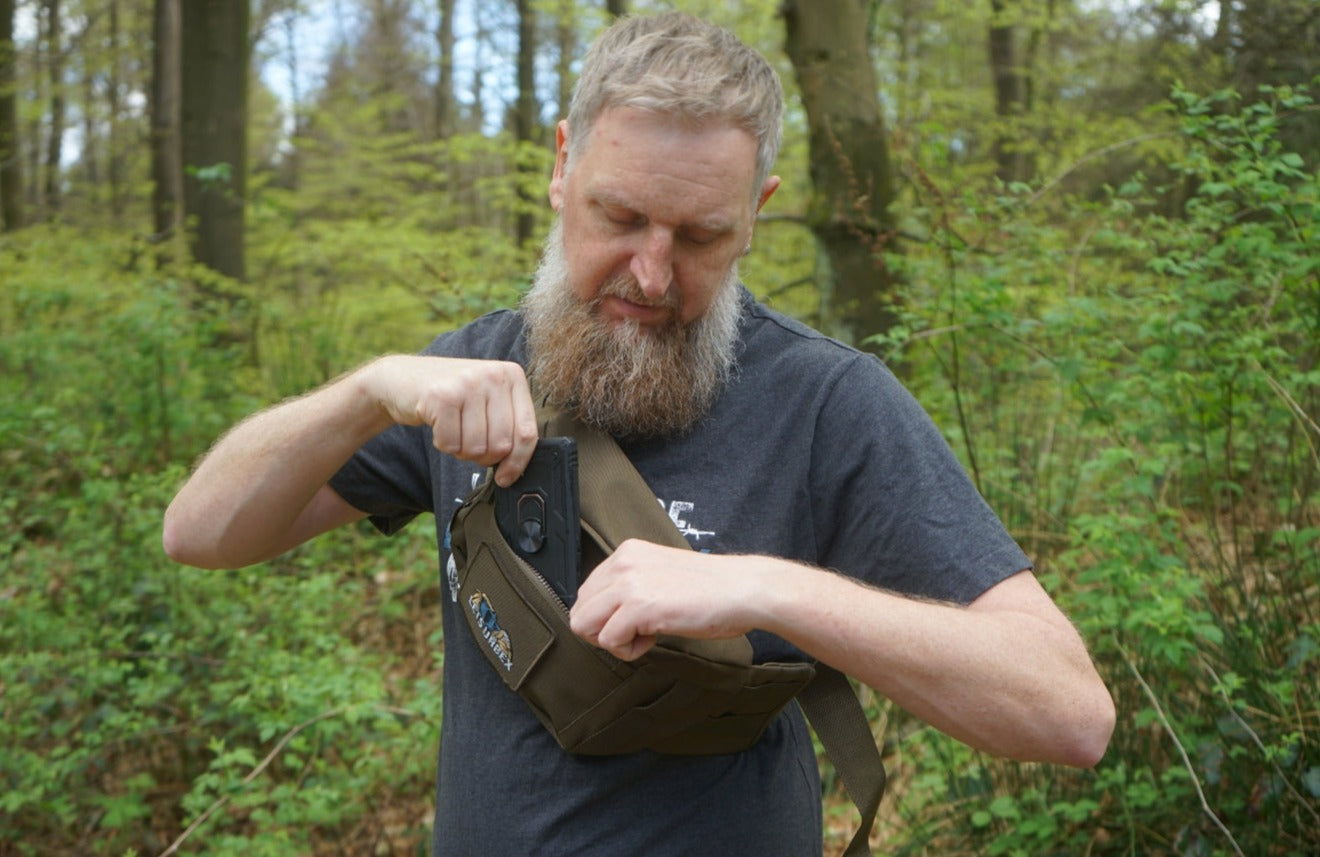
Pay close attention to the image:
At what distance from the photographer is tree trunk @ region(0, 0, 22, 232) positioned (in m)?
12.6

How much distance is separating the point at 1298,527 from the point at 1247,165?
122 centimetres

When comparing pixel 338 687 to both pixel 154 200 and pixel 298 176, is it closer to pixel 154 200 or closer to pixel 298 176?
pixel 154 200

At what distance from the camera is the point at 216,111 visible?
9625mm

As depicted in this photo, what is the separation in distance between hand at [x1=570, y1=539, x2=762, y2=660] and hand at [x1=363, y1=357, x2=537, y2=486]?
0.88ft

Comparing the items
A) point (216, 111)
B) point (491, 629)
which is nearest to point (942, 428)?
point (491, 629)

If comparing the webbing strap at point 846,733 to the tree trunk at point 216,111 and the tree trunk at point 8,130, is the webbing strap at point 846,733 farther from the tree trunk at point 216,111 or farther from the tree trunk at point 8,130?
the tree trunk at point 8,130

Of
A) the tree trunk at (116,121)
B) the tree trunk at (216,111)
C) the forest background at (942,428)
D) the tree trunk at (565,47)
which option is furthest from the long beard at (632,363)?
the tree trunk at (116,121)

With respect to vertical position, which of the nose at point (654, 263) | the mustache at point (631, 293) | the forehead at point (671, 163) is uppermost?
the forehead at point (671, 163)

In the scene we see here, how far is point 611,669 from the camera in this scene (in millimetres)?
1593

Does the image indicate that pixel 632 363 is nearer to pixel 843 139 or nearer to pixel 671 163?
pixel 671 163

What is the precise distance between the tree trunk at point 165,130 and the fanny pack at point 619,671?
10.7 meters

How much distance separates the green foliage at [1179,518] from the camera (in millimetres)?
3328

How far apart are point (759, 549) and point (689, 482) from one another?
0.52ft

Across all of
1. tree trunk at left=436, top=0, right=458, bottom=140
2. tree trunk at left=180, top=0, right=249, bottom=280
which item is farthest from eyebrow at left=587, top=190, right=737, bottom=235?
tree trunk at left=436, top=0, right=458, bottom=140
